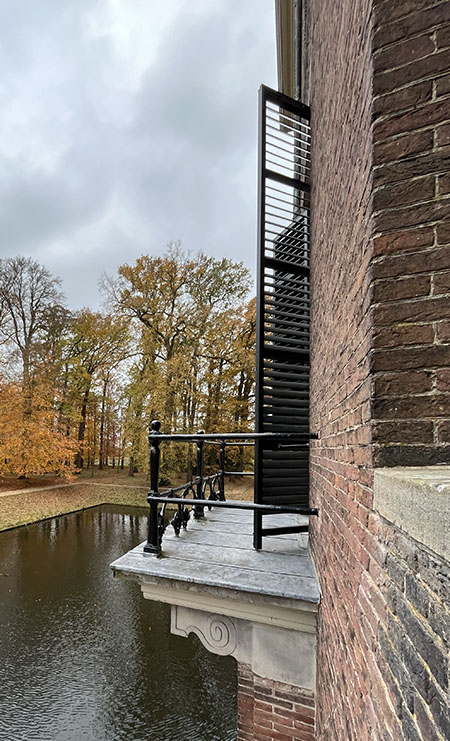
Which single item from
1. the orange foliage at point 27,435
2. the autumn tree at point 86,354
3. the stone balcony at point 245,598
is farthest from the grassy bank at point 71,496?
the stone balcony at point 245,598

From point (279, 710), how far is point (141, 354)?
14233 millimetres

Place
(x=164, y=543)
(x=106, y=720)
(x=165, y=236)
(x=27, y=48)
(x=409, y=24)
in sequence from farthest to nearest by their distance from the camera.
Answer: (x=165, y=236) < (x=27, y=48) < (x=106, y=720) < (x=164, y=543) < (x=409, y=24)

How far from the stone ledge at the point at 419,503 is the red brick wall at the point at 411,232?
0.25ft

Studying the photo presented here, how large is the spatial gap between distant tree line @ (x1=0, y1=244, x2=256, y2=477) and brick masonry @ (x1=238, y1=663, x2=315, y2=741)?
11607 mm

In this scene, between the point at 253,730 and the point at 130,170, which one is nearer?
the point at 253,730

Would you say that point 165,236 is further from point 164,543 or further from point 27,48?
point 164,543

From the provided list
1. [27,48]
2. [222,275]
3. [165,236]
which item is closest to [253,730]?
[222,275]

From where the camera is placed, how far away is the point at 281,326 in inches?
135

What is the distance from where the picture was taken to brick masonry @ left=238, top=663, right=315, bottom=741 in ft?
7.33

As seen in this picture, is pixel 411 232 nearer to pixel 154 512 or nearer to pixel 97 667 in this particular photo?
pixel 154 512

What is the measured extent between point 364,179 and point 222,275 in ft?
48.1

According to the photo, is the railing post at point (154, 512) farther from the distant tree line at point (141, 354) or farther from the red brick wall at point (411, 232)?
the distant tree line at point (141, 354)

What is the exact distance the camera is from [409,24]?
1000mm

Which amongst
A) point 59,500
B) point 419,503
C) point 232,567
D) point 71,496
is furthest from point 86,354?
point 419,503
